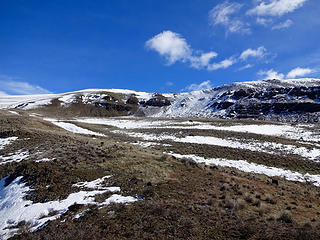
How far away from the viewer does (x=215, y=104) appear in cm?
10312

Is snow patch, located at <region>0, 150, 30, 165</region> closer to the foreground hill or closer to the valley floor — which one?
the valley floor

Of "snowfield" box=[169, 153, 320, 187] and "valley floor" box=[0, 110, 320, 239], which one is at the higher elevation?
"valley floor" box=[0, 110, 320, 239]

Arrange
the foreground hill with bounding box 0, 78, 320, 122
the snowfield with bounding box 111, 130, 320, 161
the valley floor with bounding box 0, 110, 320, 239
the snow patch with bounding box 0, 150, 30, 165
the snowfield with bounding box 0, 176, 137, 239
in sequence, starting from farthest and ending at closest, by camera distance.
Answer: the foreground hill with bounding box 0, 78, 320, 122 < the snowfield with bounding box 111, 130, 320, 161 < the snow patch with bounding box 0, 150, 30, 165 < the snowfield with bounding box 0, 176, 137, 239 < the valley floor with bounding box 0, 110, 320, 239

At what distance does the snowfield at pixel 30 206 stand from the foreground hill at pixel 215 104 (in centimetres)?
6816

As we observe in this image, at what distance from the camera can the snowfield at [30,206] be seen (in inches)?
345

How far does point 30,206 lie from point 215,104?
100161 mm

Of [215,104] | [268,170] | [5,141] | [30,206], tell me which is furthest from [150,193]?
[215,104]

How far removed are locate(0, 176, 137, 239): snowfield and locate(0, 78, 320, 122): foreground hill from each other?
6816cm

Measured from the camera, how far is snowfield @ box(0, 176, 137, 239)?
28.7 feet

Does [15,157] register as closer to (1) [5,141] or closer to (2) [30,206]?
(1) [5,141]

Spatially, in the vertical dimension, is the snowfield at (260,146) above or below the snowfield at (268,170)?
above

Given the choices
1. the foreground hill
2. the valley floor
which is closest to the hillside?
the valley floor

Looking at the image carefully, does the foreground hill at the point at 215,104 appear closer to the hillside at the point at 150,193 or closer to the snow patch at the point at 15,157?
the hillside at the point at 150,193

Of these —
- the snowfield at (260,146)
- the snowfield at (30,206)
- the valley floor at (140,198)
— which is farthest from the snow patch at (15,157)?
the snowfield at (260,146)
